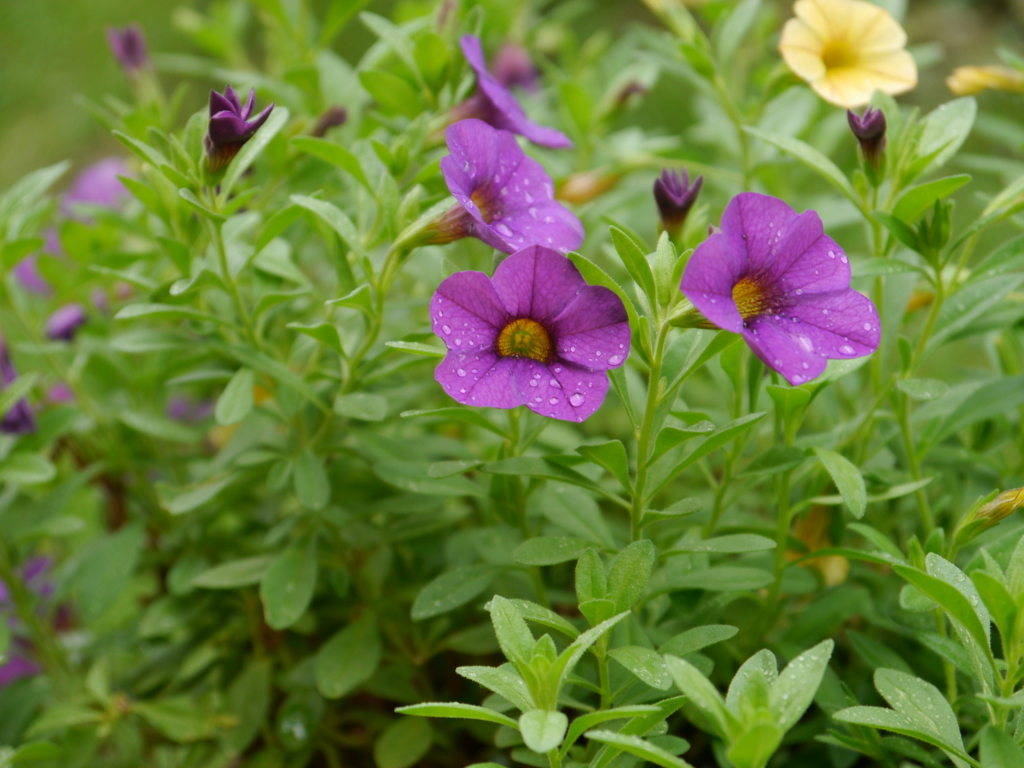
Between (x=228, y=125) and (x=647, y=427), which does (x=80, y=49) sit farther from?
(x=647, y=427)

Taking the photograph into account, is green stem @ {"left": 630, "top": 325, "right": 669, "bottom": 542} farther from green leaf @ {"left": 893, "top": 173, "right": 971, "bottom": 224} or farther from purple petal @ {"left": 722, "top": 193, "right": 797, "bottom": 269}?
green leaf @ {"left": 893, "top": 173, "right": 971, "bottom": 224}

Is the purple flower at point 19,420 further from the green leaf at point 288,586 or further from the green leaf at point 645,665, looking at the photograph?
the green leaf at point 645,665

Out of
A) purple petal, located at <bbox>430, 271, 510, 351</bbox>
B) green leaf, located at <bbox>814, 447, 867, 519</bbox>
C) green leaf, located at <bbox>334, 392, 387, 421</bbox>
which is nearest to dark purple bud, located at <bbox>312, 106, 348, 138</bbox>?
green leaf, located at <bbox>334, 392, 387, 421</bbox>

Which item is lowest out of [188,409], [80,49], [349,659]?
[80,49]

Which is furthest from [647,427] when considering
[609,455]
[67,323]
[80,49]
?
[80,49]

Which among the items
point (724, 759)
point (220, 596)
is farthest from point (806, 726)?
point (220, 596)

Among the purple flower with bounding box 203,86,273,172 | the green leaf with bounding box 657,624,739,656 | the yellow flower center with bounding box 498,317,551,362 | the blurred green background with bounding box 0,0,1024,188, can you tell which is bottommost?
the blurred green background with bounding box 0,0,1024,188

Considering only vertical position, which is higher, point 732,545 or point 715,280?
point 715,280
